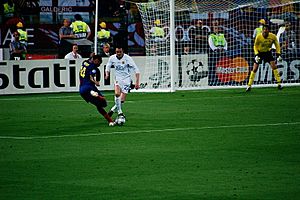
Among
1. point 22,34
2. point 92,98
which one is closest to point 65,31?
point 22,34

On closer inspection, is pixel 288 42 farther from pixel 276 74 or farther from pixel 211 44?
pixel 276 74

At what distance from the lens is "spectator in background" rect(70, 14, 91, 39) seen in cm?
3641

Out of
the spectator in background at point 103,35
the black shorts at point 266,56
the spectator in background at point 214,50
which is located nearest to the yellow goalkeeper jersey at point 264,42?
the black shorts at point 266,56

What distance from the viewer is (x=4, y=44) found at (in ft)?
121

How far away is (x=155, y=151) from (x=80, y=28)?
21.1 metres

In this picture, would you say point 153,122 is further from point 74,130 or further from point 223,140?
point 223,140

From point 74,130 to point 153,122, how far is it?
89.1 inches

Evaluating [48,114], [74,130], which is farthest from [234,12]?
[74,130]

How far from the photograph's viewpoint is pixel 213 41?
34531mm

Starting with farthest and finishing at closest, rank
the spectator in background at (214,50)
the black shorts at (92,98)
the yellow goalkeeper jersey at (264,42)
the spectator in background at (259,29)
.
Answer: the spectator in background at (259,29), the spectator in background at (214,50), the yellow goalkeeper jersey at (264,42), the black shorts at (92,98)

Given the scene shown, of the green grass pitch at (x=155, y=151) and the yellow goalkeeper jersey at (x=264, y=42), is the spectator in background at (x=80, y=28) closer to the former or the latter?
the yellow goalkeeper jersey at (x=264, y=42)

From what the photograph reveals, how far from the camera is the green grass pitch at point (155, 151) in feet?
39.4

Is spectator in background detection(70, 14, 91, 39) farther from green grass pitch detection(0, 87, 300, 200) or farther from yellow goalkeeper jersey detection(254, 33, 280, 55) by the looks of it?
green grass pitch detection(0, 87, 300, 200)


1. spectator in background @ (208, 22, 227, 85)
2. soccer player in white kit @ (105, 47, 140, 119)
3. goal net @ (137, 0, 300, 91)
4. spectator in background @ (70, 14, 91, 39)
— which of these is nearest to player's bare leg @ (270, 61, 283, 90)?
goal net @ (137, 0, 300, 91)
